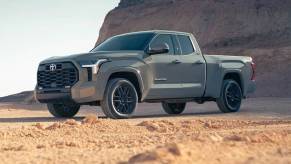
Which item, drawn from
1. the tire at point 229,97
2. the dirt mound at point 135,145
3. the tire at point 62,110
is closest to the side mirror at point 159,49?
the tire at point 62,110

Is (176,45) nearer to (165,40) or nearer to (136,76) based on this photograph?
(165,40)

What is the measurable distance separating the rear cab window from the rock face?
2409 cm

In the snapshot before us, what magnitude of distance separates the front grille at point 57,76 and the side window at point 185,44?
9.43ft

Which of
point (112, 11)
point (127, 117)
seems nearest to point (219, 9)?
point (112, 11)

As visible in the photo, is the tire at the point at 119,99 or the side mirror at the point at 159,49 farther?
the side mirror at the point at 159,49

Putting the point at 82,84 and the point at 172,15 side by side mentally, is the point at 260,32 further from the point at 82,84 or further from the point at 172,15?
the point at 82,84

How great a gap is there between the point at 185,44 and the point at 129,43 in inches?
58.4

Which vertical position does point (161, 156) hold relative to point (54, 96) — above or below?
above

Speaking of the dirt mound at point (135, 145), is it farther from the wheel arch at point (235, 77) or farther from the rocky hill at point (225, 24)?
the rocky hill at point (225, 24)

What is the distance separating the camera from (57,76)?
13.1m

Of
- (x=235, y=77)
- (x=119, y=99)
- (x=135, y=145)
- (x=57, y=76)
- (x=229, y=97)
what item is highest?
(x=57, y=76)

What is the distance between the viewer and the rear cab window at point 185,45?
14.6 m

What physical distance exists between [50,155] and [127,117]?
251 inches

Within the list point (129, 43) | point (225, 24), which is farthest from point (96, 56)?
point (225, 24)
